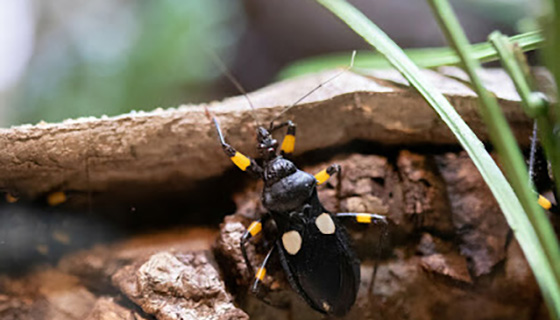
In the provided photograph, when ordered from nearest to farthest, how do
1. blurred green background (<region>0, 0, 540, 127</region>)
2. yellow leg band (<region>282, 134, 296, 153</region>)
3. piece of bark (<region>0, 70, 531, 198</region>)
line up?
piece of bark (<region>0, 70, 531, 198</region>) < yellow leg band (<region>282, 134, 296, 153</region>) < blurred green background (<region>0, 0, 540, 127</region>)

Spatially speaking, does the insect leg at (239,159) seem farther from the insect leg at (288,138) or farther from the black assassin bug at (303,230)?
the insect leg at (288,138)

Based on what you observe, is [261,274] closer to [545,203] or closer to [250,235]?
[250,235]

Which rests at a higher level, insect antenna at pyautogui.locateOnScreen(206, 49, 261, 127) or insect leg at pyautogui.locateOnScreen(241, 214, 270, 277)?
insect antenna at pyautogui.locateOnScreen(206, 49, 261, 127)

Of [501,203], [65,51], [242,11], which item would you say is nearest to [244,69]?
[242,11]

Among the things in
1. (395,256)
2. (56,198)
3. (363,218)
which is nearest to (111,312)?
(56,198)

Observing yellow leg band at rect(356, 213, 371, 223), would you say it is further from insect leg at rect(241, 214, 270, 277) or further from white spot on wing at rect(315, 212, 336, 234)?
insect leg at rect(241, 214, 270, 277)

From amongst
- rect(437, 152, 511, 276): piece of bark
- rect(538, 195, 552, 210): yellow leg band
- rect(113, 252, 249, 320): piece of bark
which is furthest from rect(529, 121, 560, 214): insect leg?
rect(113, 252, 249, 320): piece of bark

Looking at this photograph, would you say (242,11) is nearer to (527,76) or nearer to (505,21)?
(505,21)
